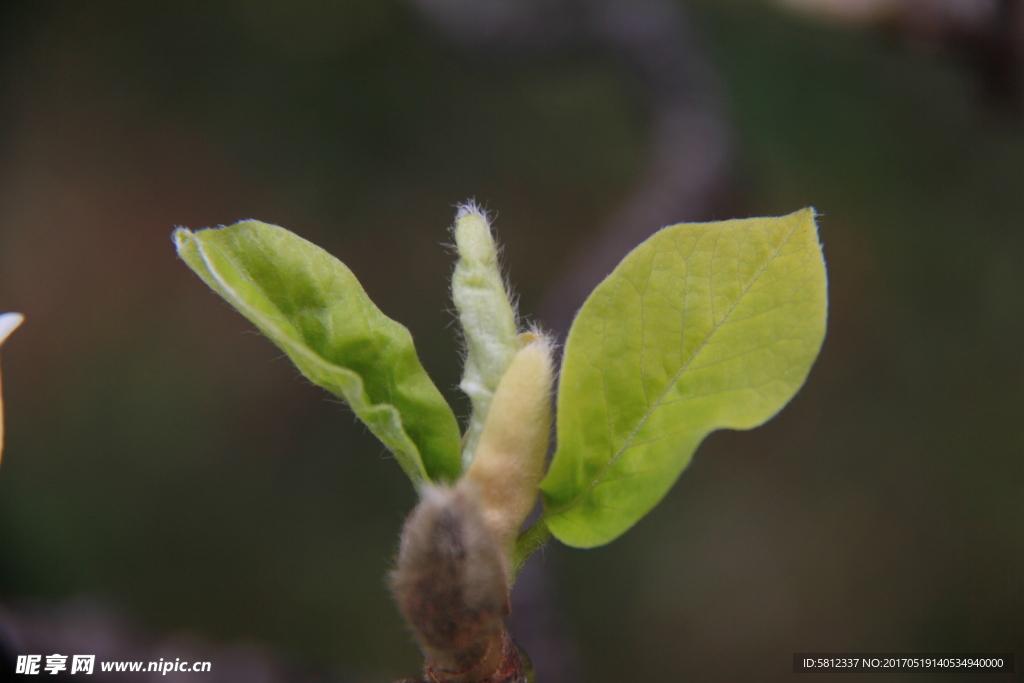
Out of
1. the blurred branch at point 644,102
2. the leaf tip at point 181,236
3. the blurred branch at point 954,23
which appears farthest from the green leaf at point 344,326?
the blurred branch at point 954,23

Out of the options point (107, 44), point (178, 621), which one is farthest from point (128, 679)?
point (107, 44)

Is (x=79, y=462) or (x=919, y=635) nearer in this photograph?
(x=919, y=635)

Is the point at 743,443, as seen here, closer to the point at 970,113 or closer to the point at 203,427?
the point at 970,113

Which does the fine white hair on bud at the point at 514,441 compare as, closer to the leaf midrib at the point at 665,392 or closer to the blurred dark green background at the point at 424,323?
the leaf midrib at the point at 665,392

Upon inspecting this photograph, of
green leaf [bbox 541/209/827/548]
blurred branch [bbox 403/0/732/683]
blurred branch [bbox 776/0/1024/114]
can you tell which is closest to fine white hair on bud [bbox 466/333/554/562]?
green leaf [bbox 541/209/827/548]

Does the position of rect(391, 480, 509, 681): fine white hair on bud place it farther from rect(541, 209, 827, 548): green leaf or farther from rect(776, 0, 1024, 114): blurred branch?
rect(776, 0, 1024, 114): blurred branch
